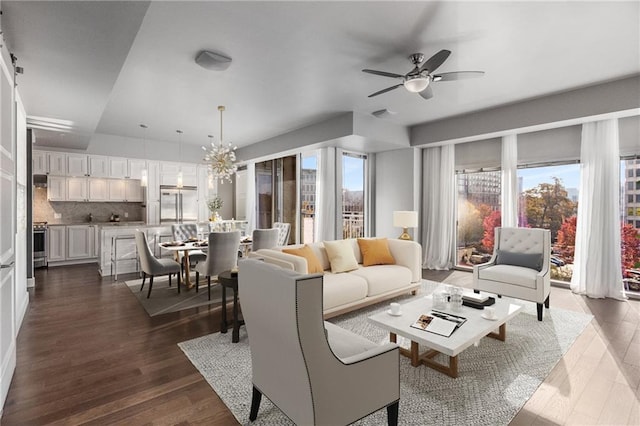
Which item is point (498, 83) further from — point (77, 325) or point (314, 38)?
point (77, 325)

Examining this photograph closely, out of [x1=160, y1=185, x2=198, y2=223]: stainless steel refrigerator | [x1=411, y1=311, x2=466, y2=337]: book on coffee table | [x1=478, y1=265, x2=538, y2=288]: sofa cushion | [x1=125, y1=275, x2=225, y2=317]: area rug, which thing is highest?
[x1=160, y1=185, x2=198, y2=223]: stainless steel refrigerator

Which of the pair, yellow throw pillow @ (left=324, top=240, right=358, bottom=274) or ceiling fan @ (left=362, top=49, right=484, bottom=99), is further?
yellow throw pillow @ (left=324, top=240, right=358, bottom=274)

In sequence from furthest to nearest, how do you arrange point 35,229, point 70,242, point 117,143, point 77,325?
point 117,143 → point 70,242 → point 35,229 → point 77,325

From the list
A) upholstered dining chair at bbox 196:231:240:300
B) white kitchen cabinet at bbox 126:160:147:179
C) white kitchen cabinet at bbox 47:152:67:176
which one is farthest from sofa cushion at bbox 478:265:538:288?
white kitchen cabinet at bbox 47:152:67:176

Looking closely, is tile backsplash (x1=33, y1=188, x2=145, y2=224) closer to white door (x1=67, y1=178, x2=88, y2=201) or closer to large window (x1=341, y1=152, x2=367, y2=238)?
white door (x1=67, y1=178, x2=88, y2=201)

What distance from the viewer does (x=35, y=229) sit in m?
6.27

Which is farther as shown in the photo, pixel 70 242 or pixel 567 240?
pixel 70 242

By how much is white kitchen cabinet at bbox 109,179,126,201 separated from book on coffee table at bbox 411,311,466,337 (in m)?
7.64

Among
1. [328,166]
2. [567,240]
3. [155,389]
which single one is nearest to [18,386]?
[155,389]

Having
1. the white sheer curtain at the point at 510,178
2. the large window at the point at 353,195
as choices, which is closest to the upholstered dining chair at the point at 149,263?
the large window at the point at 353,195

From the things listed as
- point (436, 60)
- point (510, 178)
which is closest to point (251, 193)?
point (510, 178)

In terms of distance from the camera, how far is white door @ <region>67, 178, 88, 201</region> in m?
7.00

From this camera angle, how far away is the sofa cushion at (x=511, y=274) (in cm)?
373

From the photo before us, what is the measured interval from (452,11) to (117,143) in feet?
24.3
